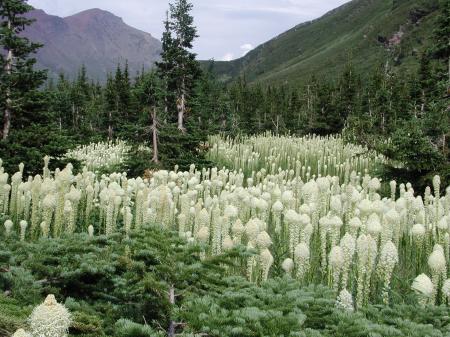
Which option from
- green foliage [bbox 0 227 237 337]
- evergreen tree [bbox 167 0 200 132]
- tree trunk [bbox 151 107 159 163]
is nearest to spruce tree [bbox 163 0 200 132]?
evergreen tree [bbox 167 0 200 132]

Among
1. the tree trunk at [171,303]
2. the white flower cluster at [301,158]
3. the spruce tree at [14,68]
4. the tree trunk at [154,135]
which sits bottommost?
the tree trunk at [171,303]

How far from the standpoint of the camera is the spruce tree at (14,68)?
11.9m

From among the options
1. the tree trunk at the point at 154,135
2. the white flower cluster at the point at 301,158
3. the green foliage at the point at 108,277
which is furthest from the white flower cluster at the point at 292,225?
the white flower cluster at the point at 301,158

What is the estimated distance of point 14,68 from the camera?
1280cm

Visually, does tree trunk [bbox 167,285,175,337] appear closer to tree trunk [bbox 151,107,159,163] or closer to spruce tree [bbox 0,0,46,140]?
spruce tree [bbox 0,0,46,140]

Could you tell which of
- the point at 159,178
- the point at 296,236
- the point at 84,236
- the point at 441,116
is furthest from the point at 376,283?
the point at 441,116

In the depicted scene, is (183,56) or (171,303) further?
(183,56)

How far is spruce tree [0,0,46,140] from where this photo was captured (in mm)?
11859

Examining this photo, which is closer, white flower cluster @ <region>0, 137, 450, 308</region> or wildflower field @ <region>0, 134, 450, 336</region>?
wildflower field @ <region>0, 134, 450, 336</region>

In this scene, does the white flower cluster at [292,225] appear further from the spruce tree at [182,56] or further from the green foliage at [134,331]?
the spruce tree at [182,56]

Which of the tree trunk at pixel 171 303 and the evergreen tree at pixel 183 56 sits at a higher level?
the evergreen tree at pixel 183 56

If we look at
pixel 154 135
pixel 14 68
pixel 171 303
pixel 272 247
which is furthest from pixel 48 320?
pixel 14 68

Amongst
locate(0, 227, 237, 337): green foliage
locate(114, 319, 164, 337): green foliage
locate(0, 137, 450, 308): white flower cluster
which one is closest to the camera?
locate(114, 319, 164, 337): green foliage

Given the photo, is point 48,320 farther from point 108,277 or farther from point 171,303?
point 108,277
